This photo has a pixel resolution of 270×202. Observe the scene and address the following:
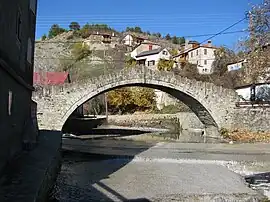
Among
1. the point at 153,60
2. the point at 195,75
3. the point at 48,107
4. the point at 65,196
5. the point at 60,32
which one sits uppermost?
the point at 60,32

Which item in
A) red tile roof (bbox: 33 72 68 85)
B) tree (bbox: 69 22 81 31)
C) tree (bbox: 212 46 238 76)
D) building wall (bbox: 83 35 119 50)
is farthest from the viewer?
tree (bbox: 69 22 81 31)

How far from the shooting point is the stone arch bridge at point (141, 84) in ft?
83.5

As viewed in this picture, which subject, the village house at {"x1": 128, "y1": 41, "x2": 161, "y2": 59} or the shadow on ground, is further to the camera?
the village house at {"x1": 128, "y1": 41, "x2": 161, "y2": 59}

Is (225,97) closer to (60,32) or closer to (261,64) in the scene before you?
(261,64)

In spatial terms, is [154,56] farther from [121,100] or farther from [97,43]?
[97,43]

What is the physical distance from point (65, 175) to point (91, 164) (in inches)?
88.5

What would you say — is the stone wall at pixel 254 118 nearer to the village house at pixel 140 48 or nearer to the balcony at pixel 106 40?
the village house at pixel 140 48

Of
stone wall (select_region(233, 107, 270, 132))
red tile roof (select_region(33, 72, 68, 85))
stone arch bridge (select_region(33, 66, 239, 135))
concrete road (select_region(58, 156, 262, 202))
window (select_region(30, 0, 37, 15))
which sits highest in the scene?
red tile roof (select_region(33, 72, 68, 85))

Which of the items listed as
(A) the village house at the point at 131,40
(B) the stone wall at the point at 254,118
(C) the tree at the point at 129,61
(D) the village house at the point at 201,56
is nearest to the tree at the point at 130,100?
(D) the village house at the point at 201,56

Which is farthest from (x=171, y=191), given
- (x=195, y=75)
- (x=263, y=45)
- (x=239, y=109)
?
(x=195, y=75)

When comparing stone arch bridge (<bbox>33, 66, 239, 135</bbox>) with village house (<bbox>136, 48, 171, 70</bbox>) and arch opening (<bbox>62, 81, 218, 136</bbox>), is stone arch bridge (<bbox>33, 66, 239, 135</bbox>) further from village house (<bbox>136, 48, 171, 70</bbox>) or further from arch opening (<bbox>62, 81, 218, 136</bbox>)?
village house (<bbox>136, 48, 171, 70</bbox>)

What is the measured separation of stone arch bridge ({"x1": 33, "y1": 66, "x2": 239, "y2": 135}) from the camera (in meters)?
25.5

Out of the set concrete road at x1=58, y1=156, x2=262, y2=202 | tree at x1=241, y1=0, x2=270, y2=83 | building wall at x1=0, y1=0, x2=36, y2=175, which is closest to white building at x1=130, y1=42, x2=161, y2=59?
tree at x1=241, y1=0, x2=270, y2=83

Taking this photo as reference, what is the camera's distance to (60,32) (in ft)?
349
